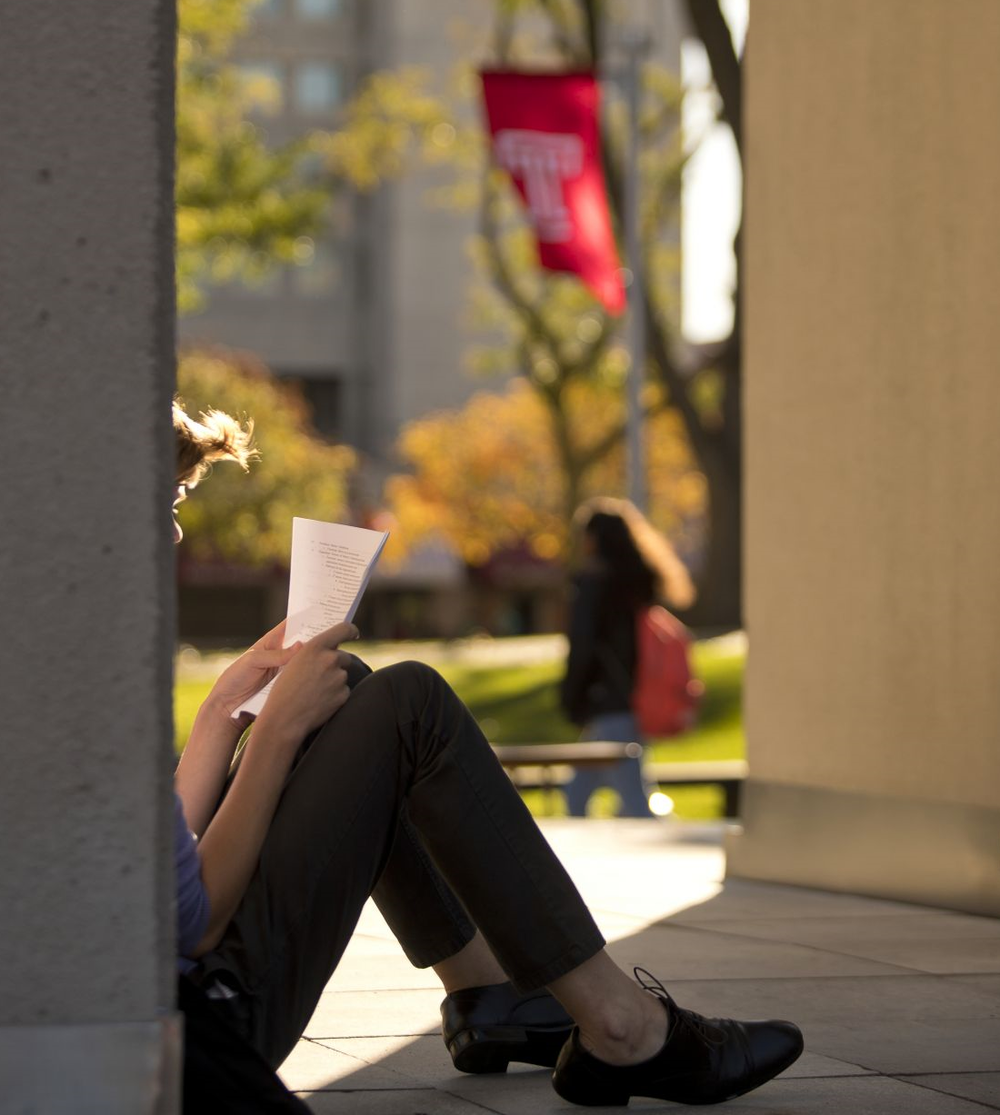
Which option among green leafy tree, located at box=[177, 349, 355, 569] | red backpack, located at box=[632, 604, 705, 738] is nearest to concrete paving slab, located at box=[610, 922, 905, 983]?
red backpack, located at box=[632, 604, 705, 738]

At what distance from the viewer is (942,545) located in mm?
6441

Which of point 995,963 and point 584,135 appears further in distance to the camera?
point 584,135

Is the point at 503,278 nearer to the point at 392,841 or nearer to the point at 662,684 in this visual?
the point at 662,684

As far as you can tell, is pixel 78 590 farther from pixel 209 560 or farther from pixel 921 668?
pixel 209 560

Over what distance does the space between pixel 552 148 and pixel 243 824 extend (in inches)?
497

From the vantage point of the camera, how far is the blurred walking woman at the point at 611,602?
32.6ft

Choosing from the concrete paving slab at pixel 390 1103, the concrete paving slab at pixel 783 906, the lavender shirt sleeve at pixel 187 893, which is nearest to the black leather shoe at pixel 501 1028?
the concrete paving slab at pixel 390 1103

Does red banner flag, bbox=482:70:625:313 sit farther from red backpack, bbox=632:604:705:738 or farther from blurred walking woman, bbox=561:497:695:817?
red backpack, bbox=632:604:705:738

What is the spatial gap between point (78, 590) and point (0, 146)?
62cm

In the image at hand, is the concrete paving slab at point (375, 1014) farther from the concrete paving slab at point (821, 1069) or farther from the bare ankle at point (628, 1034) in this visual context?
the bare ankle at point (628, 1034)

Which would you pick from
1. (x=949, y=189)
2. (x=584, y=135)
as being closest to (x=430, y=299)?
(x=584, y=135)

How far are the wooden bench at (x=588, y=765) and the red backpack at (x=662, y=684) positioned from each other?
1.35 feet

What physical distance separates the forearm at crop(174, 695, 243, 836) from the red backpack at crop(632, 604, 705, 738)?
22.3 feet

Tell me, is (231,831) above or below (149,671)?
below
